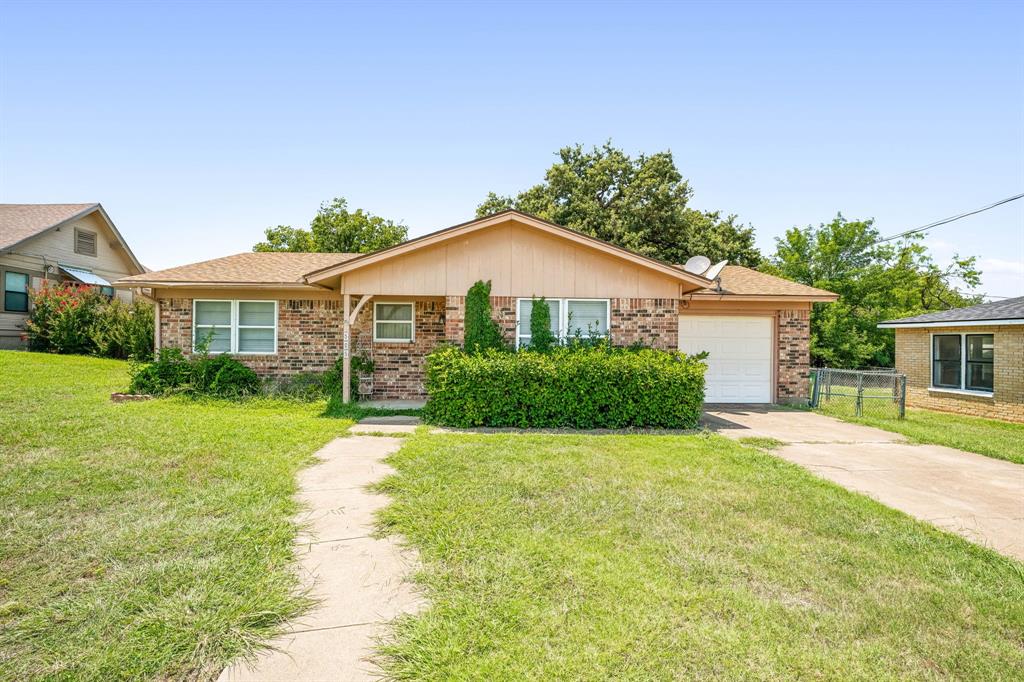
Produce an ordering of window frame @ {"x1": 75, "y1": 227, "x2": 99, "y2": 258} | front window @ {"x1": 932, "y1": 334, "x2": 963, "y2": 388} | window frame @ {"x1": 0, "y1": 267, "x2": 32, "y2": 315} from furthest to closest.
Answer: window frame @ {"x1": 75, "y1": 227, "x2": 99, "y2": 258}
window frame @ {"x1": 0, "y1": 267, "x2": 32, "y2": 315}
front window @ {"x1": 932, "y1": 334, "x2": 963, "y2": 388}

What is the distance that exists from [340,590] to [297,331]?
32.9 ft

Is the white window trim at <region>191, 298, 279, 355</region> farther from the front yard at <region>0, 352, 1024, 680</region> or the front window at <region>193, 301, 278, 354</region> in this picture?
the front yard at <region>0, 352, 1024, 680</region>

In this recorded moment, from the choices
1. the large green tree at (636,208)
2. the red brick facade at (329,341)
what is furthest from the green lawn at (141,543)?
the large green tree at (636,208)

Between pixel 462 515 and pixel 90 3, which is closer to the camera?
pixel 462 515

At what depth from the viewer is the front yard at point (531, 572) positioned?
2.33m

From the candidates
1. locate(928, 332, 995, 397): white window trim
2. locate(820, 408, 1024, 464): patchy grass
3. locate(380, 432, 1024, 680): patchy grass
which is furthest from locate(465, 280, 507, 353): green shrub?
locate(928, 332, 995, 397): white window trim

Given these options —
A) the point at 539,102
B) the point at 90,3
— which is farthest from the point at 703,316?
the point at 90,3

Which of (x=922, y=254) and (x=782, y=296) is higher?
(x=922, y=254)

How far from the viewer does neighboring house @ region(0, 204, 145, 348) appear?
17.2m

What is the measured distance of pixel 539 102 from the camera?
42.9 ft

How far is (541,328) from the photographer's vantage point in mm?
9594

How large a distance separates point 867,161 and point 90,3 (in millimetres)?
20153

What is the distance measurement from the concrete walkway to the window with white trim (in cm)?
1438

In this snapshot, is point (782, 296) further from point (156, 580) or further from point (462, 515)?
point (156, 580)
